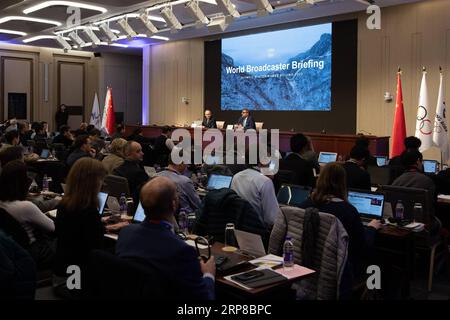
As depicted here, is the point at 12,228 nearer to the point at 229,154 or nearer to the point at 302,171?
the point at 302,171

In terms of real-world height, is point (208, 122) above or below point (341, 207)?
above

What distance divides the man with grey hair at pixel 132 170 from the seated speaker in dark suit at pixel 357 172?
2.14m

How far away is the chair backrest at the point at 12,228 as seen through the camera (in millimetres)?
3330

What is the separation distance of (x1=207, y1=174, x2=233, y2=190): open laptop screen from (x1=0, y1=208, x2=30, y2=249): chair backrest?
2.40 m

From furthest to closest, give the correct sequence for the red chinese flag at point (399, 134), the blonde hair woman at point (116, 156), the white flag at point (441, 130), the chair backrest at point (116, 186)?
the red chinese flag at point (399, 134) → the white flag at point (441, 130) → the blonde hair woman at point (116, 156) → the chair backrest at point (116, 186)

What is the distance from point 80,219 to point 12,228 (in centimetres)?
62

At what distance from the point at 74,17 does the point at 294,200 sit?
8.44 meters

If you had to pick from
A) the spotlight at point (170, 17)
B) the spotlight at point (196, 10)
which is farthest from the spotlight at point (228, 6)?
the spotlight at point (170, 17)

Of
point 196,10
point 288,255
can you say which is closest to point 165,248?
point 288,255

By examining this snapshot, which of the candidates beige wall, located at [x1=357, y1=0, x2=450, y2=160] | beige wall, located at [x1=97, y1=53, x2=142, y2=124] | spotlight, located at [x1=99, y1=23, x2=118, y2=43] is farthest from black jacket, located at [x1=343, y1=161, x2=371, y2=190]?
beige wall, located at [x1=97, y1=53, x2=142, y2=124]

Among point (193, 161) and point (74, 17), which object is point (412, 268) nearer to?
point (193, 161)

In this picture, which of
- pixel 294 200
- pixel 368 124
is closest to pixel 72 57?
pixel 368 124

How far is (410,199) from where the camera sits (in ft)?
14.2

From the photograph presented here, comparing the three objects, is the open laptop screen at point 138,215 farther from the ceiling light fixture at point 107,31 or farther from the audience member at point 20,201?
the ceiling light fixture at point 107,31
